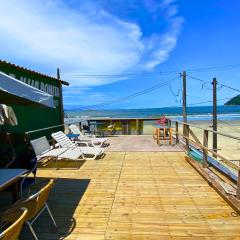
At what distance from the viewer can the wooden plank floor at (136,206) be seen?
10.7ft

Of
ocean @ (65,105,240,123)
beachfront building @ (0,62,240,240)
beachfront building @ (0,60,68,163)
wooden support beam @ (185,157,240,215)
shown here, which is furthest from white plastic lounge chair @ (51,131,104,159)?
ocean @ (65,105,240,123)

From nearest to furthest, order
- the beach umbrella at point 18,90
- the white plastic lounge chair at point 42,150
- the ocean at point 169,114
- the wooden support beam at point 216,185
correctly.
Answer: the beach umbrella at point 18,90
the wooden support beam at point 216,185
the white plastic lounge chair at point 42,150
the ocean at point 169,114

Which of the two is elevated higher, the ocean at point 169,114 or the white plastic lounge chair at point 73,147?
the ocean at point 169,114

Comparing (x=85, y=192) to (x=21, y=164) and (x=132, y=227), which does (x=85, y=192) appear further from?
(x=132, y=227)

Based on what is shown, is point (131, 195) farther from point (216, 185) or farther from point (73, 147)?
point (73, 147)

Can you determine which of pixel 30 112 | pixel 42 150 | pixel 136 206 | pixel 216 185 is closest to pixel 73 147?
pixel 42 150

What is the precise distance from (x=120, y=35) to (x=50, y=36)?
12.5ft

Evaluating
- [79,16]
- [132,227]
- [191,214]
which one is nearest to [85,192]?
[132,227]

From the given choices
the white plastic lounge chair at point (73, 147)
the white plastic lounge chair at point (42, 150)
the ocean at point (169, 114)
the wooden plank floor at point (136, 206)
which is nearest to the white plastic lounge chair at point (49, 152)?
the white plastic lounge chair at point (42, 150)

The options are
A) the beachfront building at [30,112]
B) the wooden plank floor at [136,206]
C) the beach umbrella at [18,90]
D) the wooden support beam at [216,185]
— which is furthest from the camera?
the beachfront building at [30,112]

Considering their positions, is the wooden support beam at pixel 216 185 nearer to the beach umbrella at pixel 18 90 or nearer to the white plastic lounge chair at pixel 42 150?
the beach umbrella at pixel 18 90

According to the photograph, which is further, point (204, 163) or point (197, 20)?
point (197, 20)

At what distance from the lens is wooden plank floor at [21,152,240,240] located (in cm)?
327

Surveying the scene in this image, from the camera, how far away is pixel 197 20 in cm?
1429
